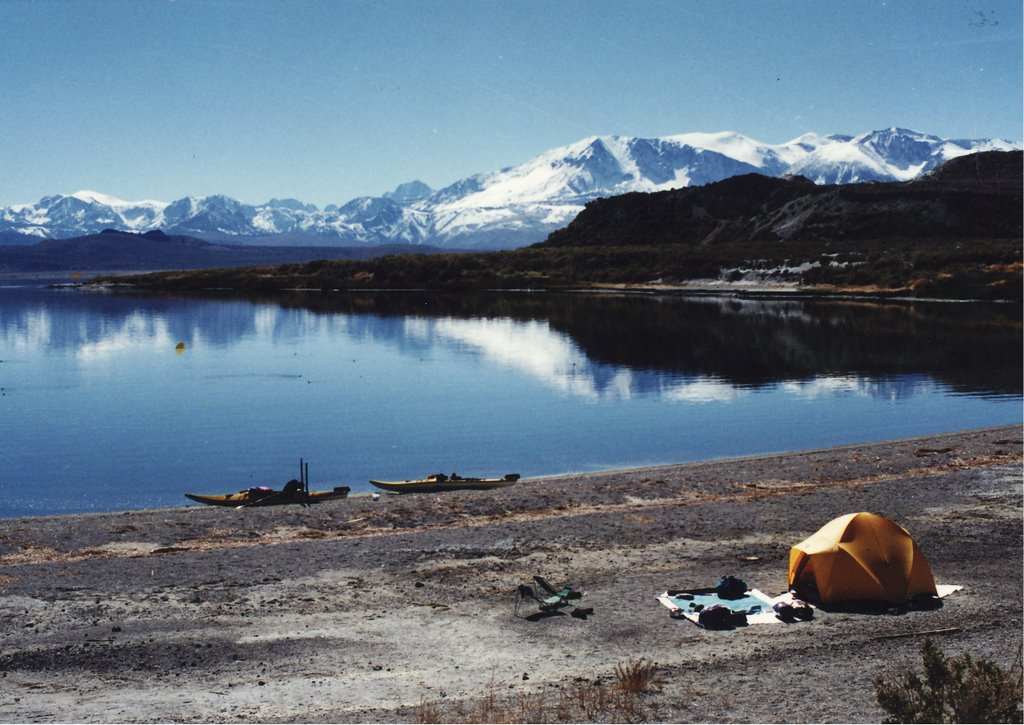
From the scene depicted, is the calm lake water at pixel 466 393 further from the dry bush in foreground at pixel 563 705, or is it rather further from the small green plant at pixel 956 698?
the small green plant at pixel 956 698

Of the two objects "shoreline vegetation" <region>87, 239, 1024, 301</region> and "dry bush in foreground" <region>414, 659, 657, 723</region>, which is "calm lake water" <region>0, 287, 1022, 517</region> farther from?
"dry bush in foreground" <region>414, 659, 657, 723</region>

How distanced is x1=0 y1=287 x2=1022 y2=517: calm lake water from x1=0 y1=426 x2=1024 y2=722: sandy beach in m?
7.34

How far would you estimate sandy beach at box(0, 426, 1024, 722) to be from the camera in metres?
16.1

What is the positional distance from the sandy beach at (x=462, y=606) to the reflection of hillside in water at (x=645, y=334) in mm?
27120

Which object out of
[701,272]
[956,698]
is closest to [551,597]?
[956,698]

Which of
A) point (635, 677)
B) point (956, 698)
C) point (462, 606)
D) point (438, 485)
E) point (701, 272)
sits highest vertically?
point (701, 272)

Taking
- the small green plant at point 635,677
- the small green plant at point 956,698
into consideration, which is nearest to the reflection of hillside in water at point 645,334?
the small green plant at point 635,677

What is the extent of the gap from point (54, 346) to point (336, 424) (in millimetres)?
48345

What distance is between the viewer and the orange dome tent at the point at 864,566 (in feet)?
66.4

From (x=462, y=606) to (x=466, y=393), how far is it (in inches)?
1495

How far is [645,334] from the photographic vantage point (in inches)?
3440

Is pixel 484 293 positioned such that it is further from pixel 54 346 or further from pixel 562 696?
pixel 562 696

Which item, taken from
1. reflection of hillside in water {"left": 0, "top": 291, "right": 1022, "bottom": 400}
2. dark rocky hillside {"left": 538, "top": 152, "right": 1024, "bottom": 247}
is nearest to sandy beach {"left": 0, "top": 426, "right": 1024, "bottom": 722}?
reflection of hillside in water {"left": 0, "top": 291, "right": 1022, "bottom": 400}

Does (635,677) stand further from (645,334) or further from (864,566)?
(645,334)
